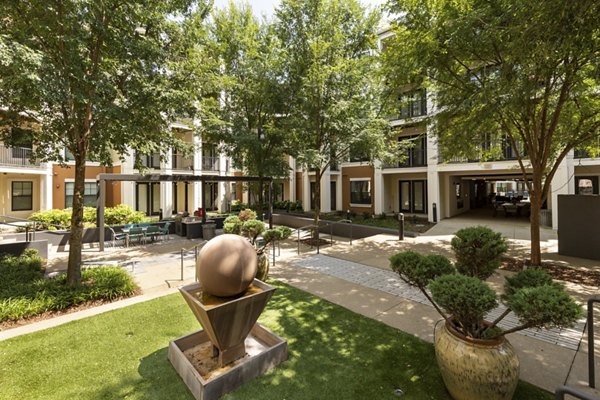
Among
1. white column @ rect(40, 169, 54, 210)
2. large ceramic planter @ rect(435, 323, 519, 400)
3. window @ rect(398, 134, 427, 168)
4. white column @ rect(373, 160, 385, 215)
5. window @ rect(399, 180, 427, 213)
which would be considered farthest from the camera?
white column @ rect(373, 160, 385, 215)

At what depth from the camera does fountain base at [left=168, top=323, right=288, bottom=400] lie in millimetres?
3582

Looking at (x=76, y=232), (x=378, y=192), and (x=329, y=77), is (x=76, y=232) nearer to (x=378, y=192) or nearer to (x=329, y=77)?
(x=329, y=77)

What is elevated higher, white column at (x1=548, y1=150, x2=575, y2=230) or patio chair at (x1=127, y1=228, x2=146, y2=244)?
white column at (x1=548, y1=150, x2=575, y2=230)

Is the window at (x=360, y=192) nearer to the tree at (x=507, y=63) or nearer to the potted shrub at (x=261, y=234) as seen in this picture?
the tree at (x=507, y=63)

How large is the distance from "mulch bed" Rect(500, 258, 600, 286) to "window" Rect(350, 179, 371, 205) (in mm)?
14174

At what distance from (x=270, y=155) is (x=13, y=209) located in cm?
1947

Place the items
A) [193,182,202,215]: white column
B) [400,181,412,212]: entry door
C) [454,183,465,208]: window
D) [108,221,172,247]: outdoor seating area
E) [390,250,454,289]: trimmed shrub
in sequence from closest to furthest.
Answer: [390,250,454,289]: trimmed shrub
[108,221,172,247]: outdoor seating area
[454,183,465,208]: window
[400,181,412,212]: entry door
[193,182,202,215]: white column

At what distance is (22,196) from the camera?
20.1 m

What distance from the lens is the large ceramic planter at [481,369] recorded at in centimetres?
310

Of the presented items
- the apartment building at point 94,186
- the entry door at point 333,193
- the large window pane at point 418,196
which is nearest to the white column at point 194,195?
the apartment building at point 94,186

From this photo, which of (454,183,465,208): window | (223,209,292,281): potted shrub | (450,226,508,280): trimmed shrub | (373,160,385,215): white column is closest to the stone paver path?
(450,226,508,280): trimmed shrub

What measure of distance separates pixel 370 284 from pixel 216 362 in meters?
4.76

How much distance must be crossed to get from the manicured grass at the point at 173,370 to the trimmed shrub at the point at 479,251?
149 centimetres

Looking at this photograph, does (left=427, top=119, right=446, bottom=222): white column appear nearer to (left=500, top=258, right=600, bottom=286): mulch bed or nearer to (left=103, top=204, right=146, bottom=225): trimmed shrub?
(left=500, top=258, right=600, bottom=286): mulch bed
